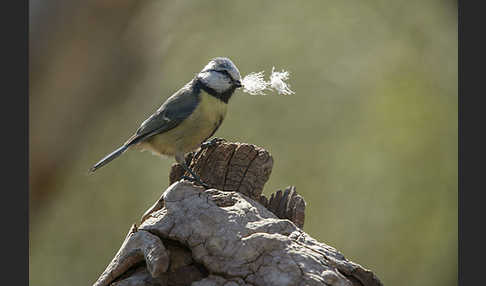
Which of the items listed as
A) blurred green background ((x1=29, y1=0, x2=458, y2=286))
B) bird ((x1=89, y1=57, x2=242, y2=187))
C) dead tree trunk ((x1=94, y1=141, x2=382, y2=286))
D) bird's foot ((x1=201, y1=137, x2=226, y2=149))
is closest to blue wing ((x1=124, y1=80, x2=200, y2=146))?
bird ((x1=89, y1=57, x2=242, y2=187))

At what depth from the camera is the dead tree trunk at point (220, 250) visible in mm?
2203

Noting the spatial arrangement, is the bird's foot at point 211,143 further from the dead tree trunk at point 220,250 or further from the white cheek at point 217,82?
the dead tree trunk at point 220,250

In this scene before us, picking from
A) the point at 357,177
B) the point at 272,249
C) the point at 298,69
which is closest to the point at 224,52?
the point at 298,69

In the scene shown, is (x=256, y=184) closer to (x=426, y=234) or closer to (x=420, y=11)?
(x=426, y=234)

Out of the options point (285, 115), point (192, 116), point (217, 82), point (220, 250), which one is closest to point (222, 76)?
point (217, 82)

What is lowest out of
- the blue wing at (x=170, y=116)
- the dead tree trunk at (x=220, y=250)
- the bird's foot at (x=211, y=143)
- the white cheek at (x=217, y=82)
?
the dead tree trunk at (x=220, y=250)

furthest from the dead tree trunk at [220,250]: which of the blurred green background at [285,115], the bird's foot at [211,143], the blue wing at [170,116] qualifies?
the blurred green background at [285,115]

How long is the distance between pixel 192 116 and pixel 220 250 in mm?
993

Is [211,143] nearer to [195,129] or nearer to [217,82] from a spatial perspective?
[195,129]

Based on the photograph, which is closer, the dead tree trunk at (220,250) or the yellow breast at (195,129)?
the dead tree trunk at (220,250)

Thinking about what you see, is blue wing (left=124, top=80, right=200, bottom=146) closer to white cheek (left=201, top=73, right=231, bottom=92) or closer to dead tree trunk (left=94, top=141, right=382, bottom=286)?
white cheek (left=201, top=73, right=231, bottom=92)

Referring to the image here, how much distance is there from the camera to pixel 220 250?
7.43 ft

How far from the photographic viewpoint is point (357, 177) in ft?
14.2

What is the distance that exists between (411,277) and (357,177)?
835mm
